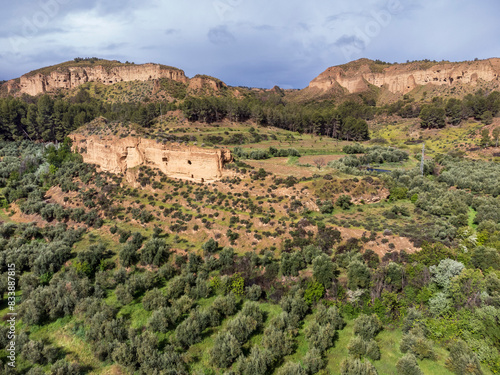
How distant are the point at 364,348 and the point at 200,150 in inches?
1153

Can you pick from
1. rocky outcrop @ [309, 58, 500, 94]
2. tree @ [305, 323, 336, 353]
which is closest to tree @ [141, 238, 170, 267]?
tree @ [305, 323, 336, 353]

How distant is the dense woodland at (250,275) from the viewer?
16.1 metres

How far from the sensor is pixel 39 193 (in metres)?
39.0

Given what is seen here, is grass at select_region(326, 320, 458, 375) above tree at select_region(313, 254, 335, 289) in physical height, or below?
below

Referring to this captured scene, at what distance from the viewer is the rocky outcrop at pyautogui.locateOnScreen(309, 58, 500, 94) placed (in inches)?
3905

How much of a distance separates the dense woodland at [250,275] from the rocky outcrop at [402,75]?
82382 millimetres

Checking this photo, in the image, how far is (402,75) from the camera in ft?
392

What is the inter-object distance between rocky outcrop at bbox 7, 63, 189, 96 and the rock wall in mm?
69019

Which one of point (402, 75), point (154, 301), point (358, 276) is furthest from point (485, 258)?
point (402, 75)

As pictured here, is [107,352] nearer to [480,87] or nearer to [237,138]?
[237,138]

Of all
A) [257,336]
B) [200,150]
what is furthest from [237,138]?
[257,336]

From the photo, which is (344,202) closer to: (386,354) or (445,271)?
(445,271)

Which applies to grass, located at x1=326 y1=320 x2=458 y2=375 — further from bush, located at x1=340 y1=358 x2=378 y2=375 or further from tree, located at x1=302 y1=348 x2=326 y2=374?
bush, located at x1=340 y1=358 x2=378 y2=375

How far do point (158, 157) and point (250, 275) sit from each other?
24.3m
